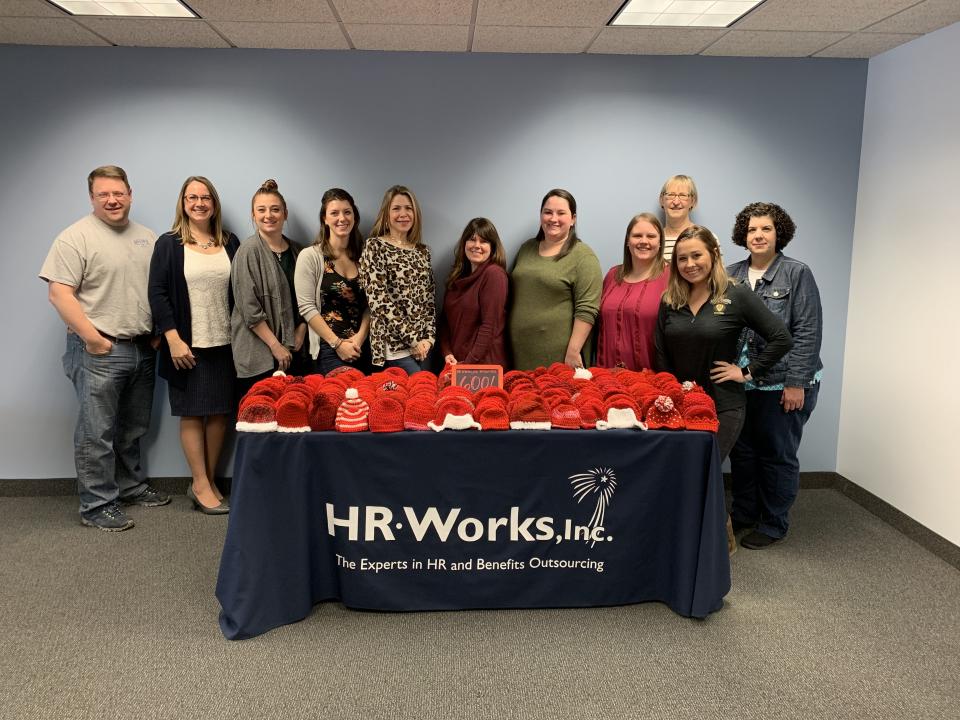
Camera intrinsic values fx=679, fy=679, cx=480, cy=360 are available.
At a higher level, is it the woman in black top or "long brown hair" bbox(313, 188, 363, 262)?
"long brown hair" bbox(313, 188, 363, 262)

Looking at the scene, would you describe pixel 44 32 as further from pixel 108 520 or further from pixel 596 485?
pixel 596 485

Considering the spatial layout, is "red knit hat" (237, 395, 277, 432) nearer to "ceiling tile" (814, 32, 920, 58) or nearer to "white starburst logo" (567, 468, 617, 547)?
"white starburst logo" (567, 468, 617, 547)

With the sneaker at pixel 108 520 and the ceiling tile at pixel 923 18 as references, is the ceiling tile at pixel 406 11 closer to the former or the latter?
the ceiling tile at pixel 923 18

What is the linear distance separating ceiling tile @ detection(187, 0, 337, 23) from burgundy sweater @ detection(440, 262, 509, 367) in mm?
1504

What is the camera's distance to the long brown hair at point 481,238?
12.4 ft

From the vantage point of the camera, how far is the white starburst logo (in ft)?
8.75

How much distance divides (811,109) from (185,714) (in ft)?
14.4

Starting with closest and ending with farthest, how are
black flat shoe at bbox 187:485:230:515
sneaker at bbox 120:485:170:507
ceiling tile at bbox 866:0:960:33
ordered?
1. ceiling tile at bbox 866:0:960:33
2. black flat shoe at bbox 187:485:230:515
3. sneaker at bbox 120:485:170:507

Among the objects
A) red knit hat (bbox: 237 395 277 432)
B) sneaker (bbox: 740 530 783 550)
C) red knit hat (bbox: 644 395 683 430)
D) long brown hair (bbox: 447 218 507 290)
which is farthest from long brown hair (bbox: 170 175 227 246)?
sneaker (bbox: 740 530 783 550)

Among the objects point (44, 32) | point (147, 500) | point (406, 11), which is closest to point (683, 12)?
point (406, 11)

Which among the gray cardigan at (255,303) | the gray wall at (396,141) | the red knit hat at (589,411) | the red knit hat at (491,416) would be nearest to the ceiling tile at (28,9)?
the gray wall at (396,141)

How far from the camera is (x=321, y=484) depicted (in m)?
2.63

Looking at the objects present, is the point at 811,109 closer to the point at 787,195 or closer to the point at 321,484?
the point at 787,195

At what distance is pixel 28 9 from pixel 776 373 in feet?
13.5
